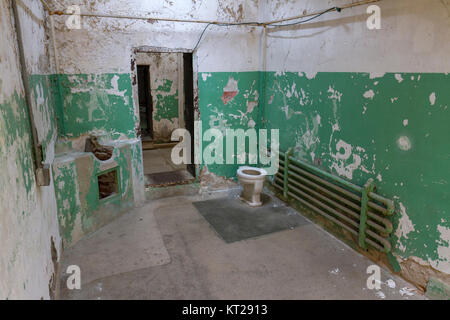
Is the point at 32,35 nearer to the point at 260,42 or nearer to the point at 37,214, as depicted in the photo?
the point at 37,214

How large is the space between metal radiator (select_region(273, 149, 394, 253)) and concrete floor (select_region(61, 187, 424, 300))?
24 centimetres

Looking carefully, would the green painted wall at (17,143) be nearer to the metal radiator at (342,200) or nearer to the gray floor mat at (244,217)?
the gray floor mat at (244,217)

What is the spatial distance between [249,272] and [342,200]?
1151mm

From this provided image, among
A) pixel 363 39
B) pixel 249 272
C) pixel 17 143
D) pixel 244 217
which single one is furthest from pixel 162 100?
pixel 17 143

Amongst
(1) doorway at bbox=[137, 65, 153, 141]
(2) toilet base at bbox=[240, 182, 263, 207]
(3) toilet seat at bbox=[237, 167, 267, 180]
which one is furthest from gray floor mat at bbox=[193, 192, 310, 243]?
(1) doorway at bbox=[137, 65, 153, 141]

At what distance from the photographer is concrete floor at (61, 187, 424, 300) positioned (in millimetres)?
2498

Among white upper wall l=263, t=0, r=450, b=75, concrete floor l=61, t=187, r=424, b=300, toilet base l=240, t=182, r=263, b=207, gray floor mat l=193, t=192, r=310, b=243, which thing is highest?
white upper wall l=263, t=0, r=450, b=75

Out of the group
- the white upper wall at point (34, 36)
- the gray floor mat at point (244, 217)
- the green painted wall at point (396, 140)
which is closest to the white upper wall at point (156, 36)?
the white upper wall at point (34, 36)

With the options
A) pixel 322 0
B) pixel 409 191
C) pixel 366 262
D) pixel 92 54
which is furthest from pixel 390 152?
pixel 92 54

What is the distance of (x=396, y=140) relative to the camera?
260cm

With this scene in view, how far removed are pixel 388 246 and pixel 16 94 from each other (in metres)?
2.91

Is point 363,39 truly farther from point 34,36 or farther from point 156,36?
point 34,36

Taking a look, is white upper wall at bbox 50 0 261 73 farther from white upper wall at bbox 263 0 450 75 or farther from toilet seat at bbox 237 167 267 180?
toilet seat at bbox 237 167 267 180

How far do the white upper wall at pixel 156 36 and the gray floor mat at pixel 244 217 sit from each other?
1834 millimetres
